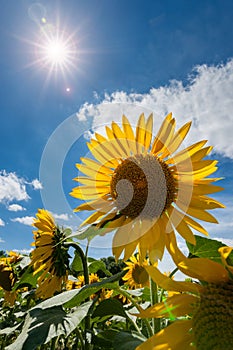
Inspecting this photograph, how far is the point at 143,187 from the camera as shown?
5.96 ft

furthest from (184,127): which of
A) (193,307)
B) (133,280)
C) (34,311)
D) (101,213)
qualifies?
(133,280)

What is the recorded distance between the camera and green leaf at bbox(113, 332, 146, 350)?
1204mm

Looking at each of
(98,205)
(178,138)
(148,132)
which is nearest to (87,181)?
(98,205)

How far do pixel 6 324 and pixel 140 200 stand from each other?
75.7 inches

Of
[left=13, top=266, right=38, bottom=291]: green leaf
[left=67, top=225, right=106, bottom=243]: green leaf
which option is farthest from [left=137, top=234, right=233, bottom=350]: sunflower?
[left=13, top=266, right=38, bottom=291]: green leaf

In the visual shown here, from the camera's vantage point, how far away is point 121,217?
1869 millimetres

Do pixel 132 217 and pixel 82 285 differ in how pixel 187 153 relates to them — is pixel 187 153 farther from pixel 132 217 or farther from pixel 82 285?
pixel 82 285

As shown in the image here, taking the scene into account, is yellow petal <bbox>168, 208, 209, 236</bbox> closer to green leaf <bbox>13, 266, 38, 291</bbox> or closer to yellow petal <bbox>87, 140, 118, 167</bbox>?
yellow petal <bbox>87, 140, 118, 167</bbox>

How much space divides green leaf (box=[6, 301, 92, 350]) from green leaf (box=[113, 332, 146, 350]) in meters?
0.17

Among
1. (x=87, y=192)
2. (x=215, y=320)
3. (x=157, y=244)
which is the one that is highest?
(x=87, y=192)

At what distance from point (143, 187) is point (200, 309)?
0.94 m

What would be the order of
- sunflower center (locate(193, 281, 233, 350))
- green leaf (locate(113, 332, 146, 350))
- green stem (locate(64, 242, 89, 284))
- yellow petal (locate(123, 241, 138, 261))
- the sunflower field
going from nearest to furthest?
sunflower center (locate(193, 281, 233, 350)), green leaf (locate(113, 332, 146, 350)), the sunflower field, yellow petal (locate(123, 241, 138, 261)), green stem (locate(64, 242, 89, 284))

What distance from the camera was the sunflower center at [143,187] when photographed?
179 centimetres

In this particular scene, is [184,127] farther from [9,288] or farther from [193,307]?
[9,288]
